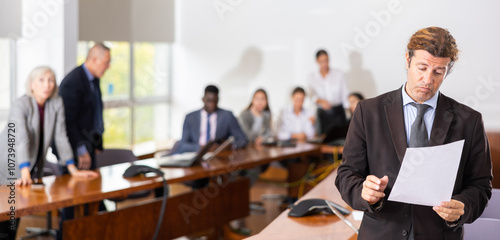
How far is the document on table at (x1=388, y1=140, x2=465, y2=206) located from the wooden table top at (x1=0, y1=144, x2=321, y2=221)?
2.27 metres

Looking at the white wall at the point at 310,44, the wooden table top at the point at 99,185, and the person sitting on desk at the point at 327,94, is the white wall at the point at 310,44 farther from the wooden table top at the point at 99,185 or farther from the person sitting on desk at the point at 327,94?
the wooden table top at the point at 99,185

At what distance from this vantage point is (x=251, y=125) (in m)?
7.10

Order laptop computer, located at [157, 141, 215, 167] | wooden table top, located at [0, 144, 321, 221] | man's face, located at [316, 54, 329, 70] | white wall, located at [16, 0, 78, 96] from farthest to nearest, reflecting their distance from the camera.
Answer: man's face, located at [316, 54, 329, 70], white wall, located at [16, 0, 78, 96], laptop computer, located at [157, 141, 215, 167], wooden table top, located at [0, 144, 321, 221]

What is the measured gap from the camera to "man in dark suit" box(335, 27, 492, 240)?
1925 millimetres

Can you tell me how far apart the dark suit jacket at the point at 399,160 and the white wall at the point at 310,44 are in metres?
5.46

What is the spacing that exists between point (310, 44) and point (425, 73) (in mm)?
6589

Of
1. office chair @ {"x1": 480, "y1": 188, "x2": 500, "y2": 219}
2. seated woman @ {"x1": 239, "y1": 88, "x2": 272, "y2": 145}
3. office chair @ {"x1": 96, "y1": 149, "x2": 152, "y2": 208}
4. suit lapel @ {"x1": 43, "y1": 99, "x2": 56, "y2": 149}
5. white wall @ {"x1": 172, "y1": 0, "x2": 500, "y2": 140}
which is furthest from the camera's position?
white wall @ {"x1": 172, "y1": 0, "x2": 500, "y2": 140}

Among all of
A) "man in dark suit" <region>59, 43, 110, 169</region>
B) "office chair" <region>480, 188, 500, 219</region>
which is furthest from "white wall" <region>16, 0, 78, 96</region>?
"office chair" <region>480, 188, 500, 219</region>

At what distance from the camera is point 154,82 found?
9.09m

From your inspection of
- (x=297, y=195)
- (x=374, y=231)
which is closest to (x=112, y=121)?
(x=297, y=195)

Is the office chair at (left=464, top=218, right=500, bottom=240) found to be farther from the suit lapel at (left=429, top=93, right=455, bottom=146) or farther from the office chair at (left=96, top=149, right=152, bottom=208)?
the office chair at (left=96, top=149, right=152, bottom=208)

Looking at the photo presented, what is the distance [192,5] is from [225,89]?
1.32 m

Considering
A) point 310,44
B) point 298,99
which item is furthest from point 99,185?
point 310,44

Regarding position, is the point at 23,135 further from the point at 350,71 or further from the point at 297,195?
the point at 350,71
